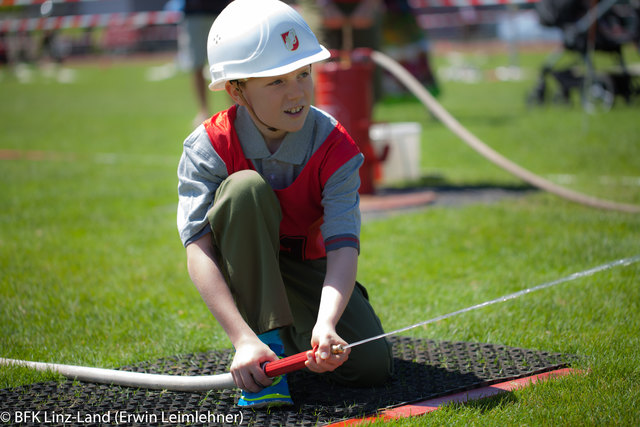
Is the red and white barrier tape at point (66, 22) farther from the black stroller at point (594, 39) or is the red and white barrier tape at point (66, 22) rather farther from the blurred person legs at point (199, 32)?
the blurred person legs at point (199, 32)

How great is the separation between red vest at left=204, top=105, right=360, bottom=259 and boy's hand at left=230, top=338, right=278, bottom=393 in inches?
19.1

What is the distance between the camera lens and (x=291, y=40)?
216cm

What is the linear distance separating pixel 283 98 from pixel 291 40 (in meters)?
0.18

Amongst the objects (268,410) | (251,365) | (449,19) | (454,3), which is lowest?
(449,19)

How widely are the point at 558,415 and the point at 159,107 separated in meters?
11.9

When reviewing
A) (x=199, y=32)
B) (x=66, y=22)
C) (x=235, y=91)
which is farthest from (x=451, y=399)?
(x=66, y=22)

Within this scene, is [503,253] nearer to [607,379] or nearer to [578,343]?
[578,343]

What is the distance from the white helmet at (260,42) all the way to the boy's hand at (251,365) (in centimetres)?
83

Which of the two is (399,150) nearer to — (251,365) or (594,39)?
(251,365)

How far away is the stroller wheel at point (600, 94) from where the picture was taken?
31.1 feet

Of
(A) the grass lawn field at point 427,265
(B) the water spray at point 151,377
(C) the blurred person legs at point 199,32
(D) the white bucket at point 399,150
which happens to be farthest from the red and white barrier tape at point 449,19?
(B) the water spray at point 151,377

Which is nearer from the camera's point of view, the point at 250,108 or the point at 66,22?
the point at 250,108

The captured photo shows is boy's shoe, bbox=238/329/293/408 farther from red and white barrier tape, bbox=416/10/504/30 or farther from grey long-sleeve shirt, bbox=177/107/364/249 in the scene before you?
red and white barrier tape, bbox=416/10/504/30

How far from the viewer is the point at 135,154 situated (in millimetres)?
7957
